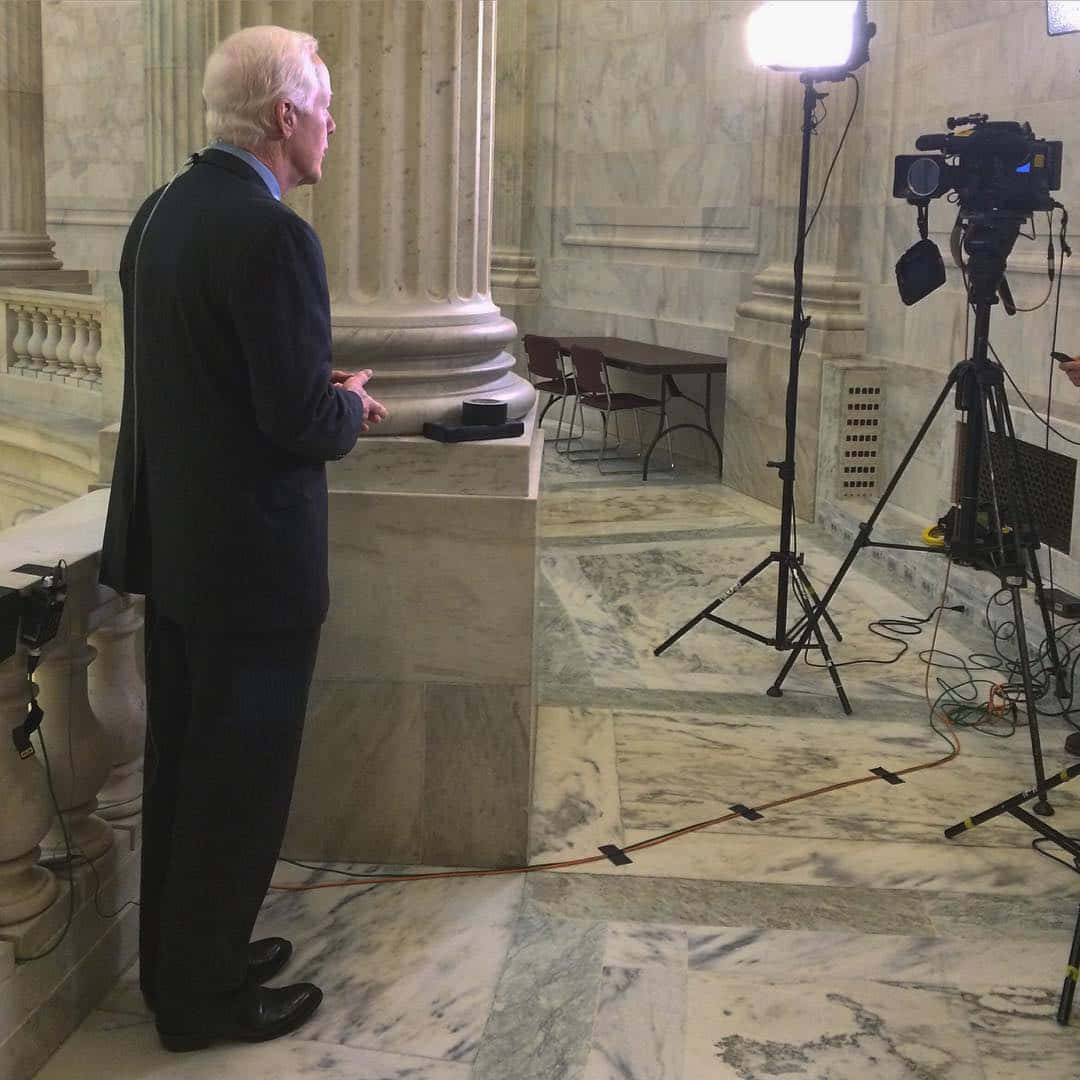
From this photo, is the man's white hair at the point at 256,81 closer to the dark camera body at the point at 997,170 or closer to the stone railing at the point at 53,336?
the dark camera body at the point at 997,170

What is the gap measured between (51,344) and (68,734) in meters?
7.68

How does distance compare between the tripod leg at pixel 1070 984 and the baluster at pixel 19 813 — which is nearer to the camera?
the baluster at pixel 19 813

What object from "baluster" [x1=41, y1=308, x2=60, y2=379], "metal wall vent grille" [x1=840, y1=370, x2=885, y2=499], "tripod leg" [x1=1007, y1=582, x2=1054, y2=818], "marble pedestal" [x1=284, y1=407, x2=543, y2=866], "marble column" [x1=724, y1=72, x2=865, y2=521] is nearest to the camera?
"marble pedestal" [x1=284, y1=407, x2=543, y2=866]

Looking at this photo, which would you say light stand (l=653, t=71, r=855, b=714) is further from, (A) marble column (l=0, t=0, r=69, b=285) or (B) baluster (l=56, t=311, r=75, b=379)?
(A) marble column (l=0, t=0, r=69, b=285)

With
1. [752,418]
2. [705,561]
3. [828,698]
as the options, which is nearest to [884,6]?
[752,418]

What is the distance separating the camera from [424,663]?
3.44 metres

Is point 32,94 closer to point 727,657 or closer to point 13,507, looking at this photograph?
point 13,507

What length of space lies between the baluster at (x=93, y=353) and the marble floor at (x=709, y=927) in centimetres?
545

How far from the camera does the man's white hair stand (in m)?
2.49

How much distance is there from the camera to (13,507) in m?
9.83

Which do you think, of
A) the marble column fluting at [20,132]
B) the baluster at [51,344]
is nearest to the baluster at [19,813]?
the baluster at [51,344]

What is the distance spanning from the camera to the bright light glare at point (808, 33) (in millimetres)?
4961

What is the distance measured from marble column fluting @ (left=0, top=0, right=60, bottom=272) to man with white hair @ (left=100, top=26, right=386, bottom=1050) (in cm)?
959

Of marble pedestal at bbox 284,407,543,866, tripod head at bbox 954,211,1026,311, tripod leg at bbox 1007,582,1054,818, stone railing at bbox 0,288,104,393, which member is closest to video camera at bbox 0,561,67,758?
marble pedestal at bbox 284,407,543,866
